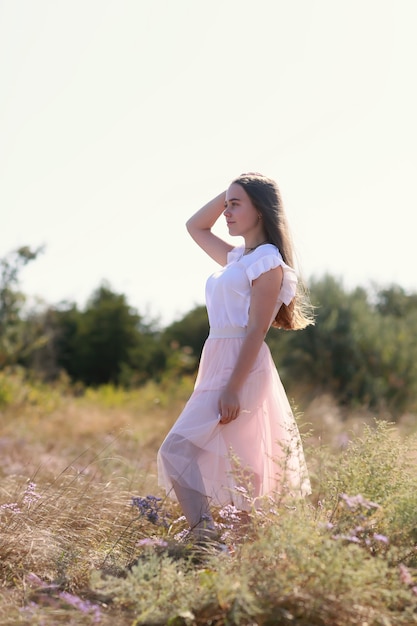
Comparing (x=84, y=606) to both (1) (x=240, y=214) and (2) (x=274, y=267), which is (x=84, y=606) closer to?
(2) (x=274, y=267)

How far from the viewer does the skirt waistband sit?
395 cm

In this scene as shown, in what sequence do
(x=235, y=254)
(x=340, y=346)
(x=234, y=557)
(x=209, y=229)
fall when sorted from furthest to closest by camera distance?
(x=340, y=346), (x=209, y=229), (x=235, y=254), (x=234, y=557)

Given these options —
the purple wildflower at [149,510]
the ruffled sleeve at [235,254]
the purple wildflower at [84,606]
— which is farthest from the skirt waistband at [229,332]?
the purple wildflower at [84,606]

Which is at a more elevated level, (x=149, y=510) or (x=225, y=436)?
(x=225, y=436)

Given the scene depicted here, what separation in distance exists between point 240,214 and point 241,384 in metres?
0.88

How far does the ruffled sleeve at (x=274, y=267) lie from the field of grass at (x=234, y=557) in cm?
76

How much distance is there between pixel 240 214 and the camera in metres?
4.08

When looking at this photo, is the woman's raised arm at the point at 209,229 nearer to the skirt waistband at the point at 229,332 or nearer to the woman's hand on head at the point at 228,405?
the skirt waistband at the point at 229,332

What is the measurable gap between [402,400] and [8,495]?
1177cm

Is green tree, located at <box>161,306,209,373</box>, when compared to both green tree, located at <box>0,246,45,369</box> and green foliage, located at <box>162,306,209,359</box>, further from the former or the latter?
green tree, located at <box>0,246,45,369</box>

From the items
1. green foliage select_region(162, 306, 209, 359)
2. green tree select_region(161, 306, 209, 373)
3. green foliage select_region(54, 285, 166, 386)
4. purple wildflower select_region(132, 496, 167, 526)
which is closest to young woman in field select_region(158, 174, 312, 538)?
purple wildflower select_region(132, 496, 167, 526)

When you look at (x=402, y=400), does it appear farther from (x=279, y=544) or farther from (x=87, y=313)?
(x=87, y=313)

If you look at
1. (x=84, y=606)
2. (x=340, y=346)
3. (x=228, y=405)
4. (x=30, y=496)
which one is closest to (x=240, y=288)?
(x=228, y=405)

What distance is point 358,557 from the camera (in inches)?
105
